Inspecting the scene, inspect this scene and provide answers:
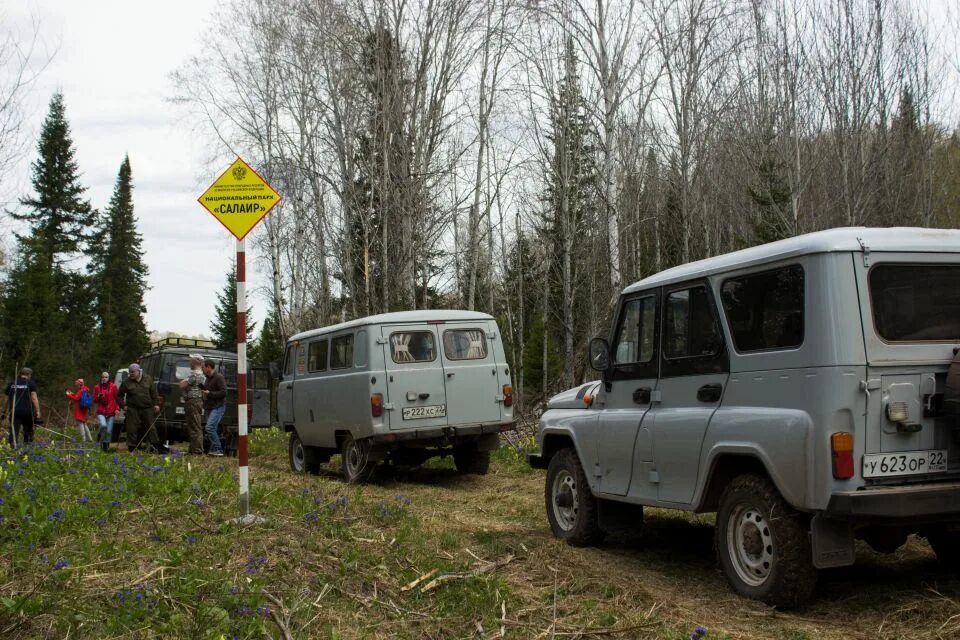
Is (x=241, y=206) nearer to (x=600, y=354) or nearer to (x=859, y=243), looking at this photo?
(x=600, y=354)

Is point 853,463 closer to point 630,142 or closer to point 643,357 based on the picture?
point 643,357

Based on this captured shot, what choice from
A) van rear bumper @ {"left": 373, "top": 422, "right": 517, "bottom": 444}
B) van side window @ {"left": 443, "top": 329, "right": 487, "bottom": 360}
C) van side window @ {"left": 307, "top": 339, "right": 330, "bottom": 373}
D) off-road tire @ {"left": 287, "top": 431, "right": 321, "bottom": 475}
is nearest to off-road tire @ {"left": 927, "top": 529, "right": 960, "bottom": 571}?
van rear bumper @ {"left": 373, "top": 422, "right": 517, "bottom": 444}

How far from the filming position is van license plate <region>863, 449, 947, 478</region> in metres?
4.98

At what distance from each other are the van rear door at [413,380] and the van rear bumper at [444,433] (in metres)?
0.08

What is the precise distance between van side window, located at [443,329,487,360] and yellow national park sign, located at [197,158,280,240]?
478cm

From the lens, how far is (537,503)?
34.3ft

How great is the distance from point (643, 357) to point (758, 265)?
1.46 metres

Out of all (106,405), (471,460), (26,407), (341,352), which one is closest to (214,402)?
(106,405)

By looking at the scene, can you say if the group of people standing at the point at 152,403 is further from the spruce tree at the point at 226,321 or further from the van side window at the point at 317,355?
the spruce tree at the point at 226,321

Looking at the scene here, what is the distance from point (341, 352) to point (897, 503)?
9319 millimetres

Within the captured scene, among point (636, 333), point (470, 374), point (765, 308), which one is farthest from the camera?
point (470, 374)

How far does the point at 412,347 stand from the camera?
1233 cm

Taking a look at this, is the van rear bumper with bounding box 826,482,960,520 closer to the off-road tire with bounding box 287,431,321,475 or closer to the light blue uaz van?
the light blue uaz van

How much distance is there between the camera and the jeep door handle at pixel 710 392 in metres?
5.93
